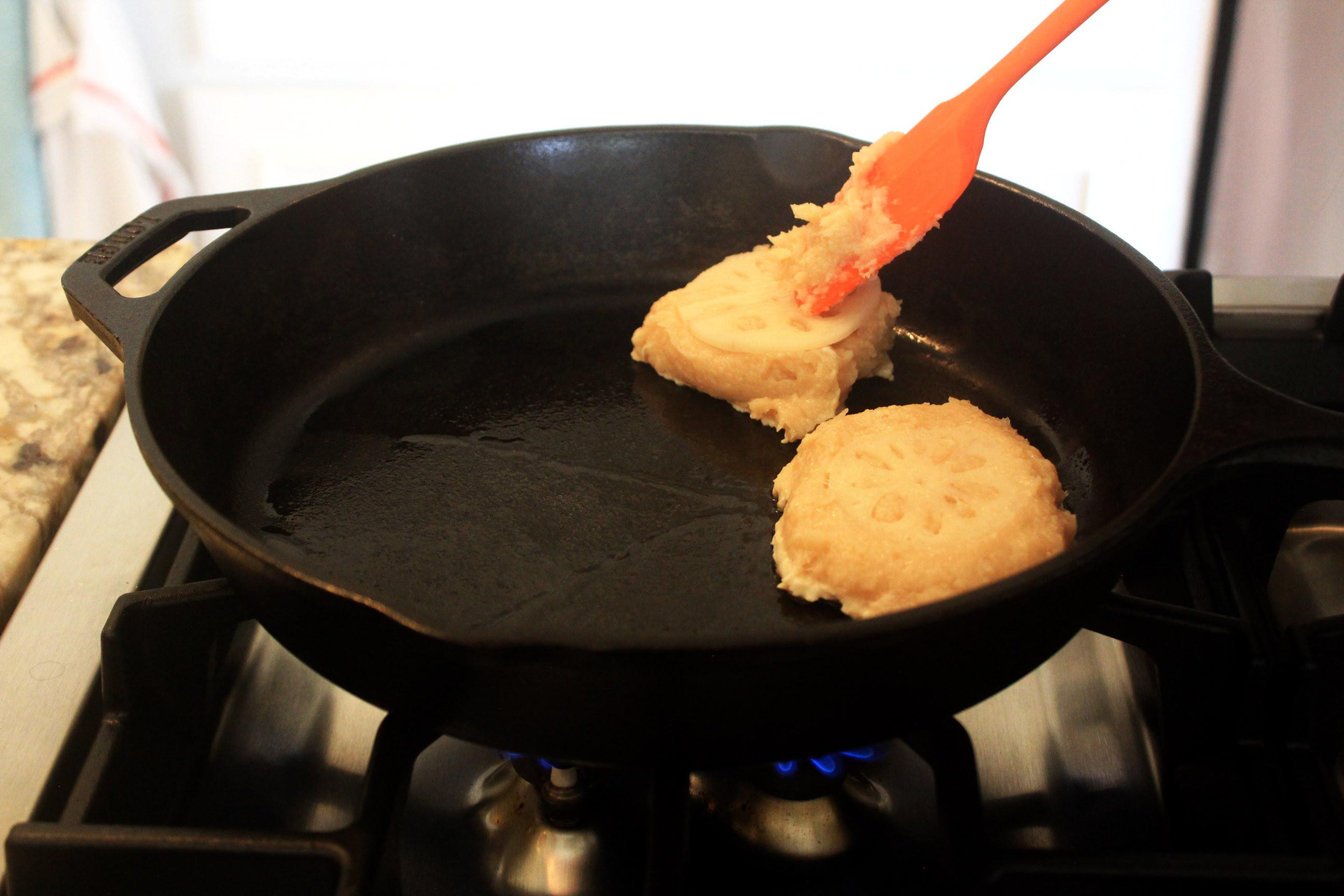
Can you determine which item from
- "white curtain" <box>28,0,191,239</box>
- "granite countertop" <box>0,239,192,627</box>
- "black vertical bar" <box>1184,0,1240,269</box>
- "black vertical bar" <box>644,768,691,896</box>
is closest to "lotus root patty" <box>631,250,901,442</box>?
"black vertical bar" <box>644,768,691,896</box>

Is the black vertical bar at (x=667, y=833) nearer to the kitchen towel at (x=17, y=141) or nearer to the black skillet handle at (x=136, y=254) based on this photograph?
the black skillet handle at (x=136, y=254)

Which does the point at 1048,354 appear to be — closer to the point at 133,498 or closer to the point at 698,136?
the point at 698,136

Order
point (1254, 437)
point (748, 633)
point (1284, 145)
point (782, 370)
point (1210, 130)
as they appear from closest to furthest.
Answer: point (748, 633) → point (1254, 437) → point (782, 370) → point (1284, 145) → point (1210, 130)

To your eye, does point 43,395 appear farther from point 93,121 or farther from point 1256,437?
point 1256,437

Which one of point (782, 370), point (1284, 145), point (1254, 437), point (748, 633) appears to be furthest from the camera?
point (1284, 145)

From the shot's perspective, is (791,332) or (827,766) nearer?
(827,766)

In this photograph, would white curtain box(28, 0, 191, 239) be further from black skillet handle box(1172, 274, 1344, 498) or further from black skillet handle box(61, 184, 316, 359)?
black skillet handle box(1172, 274, 1344, 498)

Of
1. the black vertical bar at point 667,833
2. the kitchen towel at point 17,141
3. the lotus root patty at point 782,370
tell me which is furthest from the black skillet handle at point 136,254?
the kitchen towel at point 17,141

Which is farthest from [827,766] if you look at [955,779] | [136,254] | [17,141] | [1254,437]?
[17,141]
